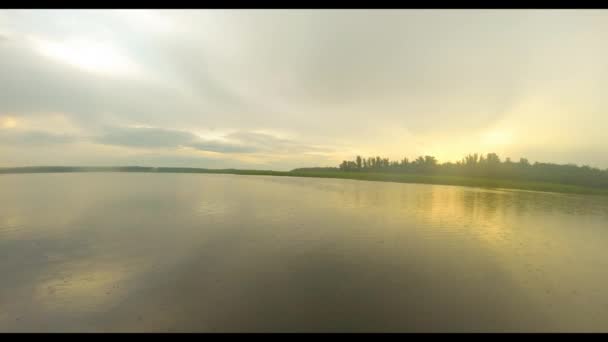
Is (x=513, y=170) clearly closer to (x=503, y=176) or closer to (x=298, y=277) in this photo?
(x=503, y=176)

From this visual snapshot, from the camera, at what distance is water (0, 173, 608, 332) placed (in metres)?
7.11

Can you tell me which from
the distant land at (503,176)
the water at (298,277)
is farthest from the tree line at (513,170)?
the water at (298,277)

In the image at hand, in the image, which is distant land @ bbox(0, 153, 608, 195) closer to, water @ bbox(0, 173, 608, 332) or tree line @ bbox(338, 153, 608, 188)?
tree line @ bbox(338, 153, 608, 188)

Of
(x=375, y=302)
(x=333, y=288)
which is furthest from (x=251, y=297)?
(x=375, y=302)

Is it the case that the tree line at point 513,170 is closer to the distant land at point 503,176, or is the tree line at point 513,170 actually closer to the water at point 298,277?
the distant land at point 503,176

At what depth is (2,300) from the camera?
26.6 ft

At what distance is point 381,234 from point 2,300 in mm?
19439

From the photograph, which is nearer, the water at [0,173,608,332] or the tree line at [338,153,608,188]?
the water at [0,173,608,332]

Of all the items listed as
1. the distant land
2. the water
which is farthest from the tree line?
the water

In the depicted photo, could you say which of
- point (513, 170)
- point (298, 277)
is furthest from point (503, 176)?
point (298, 277)

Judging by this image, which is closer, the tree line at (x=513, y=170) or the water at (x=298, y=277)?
the water at (x=298, y=277)

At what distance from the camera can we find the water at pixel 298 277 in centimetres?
711
